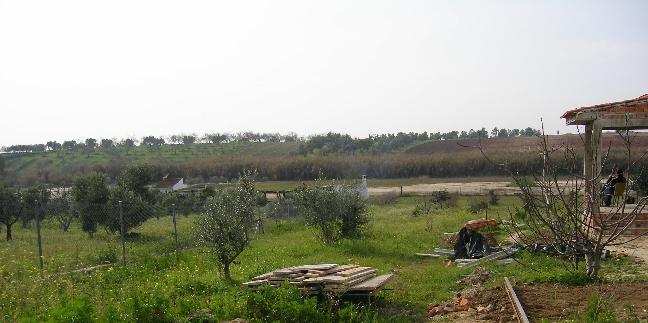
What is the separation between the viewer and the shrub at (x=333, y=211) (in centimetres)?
1859

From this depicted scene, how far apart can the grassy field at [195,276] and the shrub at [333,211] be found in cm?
62

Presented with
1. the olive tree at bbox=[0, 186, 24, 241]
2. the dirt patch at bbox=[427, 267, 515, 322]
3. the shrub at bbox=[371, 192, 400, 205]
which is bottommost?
the shrub at bbox=[371, 192, 400, 205]

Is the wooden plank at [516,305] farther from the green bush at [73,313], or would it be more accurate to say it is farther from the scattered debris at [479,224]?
the scattered debris at [479,224]

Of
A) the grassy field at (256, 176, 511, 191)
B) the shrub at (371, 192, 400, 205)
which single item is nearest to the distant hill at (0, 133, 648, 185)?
the grassy field at (256, 176, 511, 191)

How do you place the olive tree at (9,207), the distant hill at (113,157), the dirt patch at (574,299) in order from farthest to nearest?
the distant hill at (113,157) < the olive tree at (9,207) < the dirt patch at (574,299)

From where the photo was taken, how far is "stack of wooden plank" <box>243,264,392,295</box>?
9.49 meters

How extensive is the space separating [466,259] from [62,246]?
1247 centimetres

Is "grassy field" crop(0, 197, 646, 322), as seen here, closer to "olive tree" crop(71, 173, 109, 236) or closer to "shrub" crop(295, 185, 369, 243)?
"shrub" crop(295, 185, 369, 243)

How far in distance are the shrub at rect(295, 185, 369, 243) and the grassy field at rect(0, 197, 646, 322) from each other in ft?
2.04

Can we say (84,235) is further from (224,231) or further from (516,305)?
(516,305)

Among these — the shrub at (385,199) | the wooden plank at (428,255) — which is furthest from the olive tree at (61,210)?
the shrub at (385,199)

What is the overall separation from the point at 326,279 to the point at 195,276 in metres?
4.29

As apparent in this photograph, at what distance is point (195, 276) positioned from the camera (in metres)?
12.5

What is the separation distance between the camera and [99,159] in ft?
268
